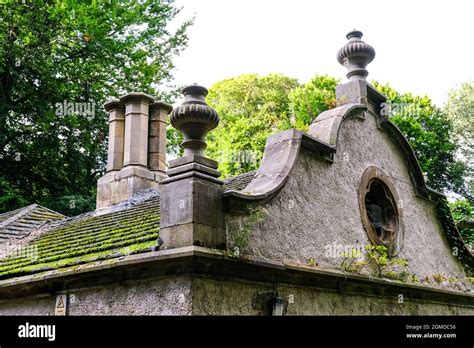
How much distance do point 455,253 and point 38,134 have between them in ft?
46.6

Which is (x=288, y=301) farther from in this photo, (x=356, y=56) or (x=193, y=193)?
(x=356, y=56)

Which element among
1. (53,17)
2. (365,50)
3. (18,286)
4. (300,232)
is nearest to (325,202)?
(300,232)

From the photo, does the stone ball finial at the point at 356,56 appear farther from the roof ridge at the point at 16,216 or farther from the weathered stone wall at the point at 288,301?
the roof ridge at the point at 16,216

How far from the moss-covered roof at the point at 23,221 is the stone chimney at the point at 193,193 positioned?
6359 mm

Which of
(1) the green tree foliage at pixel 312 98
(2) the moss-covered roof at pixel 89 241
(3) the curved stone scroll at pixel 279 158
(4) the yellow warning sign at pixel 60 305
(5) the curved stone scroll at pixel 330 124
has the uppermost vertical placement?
(1) the green tree foliage at pixel 312 98

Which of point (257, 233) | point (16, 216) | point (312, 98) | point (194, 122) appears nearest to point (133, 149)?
point (16, 216)

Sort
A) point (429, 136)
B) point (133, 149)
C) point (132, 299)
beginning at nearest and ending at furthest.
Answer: point (132, 299), point (133, 149), point (429, 136)

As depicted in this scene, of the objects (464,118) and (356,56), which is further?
(464,118)

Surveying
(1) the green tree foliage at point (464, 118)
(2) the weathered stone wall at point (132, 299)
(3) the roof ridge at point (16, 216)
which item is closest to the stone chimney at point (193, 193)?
(2) the weathered stone wall at point (132, 299)

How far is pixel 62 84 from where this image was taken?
19.2 metres

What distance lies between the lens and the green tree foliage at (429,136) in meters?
23.8

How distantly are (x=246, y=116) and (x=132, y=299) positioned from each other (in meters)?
24.5

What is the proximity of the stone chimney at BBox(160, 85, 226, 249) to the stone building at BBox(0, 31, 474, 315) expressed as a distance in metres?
0.02
